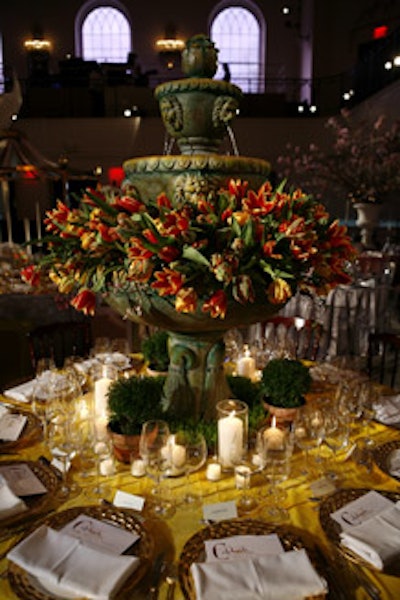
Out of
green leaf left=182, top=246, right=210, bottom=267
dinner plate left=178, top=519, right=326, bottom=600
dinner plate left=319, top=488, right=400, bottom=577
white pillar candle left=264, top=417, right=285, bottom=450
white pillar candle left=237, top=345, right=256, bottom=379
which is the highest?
green leaf left=182, top=246, right=210, bottom=267

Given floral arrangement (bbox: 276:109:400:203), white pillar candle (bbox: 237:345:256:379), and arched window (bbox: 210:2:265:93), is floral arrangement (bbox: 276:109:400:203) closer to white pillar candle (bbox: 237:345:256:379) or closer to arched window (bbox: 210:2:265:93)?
white pillar candle (bbox: 237:345:256:379)

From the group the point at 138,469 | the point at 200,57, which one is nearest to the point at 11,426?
the point at 138,469

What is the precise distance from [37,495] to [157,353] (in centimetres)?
93

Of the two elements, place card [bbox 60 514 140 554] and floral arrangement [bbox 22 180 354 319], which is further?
floral arrangement [bbox 22 180 354 319]

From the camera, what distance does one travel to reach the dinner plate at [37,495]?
135cm

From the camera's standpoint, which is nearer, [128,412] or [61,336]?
[128,412]

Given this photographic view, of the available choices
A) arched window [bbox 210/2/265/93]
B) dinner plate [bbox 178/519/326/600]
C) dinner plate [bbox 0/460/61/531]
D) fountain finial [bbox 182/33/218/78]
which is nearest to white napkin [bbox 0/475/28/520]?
dinner plate [bbox 0/460/61/531]

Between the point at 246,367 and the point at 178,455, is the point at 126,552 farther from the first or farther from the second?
the point at 246,367

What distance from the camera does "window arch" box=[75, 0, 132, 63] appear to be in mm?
14008

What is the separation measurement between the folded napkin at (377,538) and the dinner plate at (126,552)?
1.59 ft

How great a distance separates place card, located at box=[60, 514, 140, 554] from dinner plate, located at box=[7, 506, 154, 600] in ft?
0.05

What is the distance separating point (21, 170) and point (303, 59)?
11.7 meters

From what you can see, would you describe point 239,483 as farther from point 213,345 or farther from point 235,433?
point 213,345

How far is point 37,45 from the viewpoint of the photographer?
1380 centimetres
